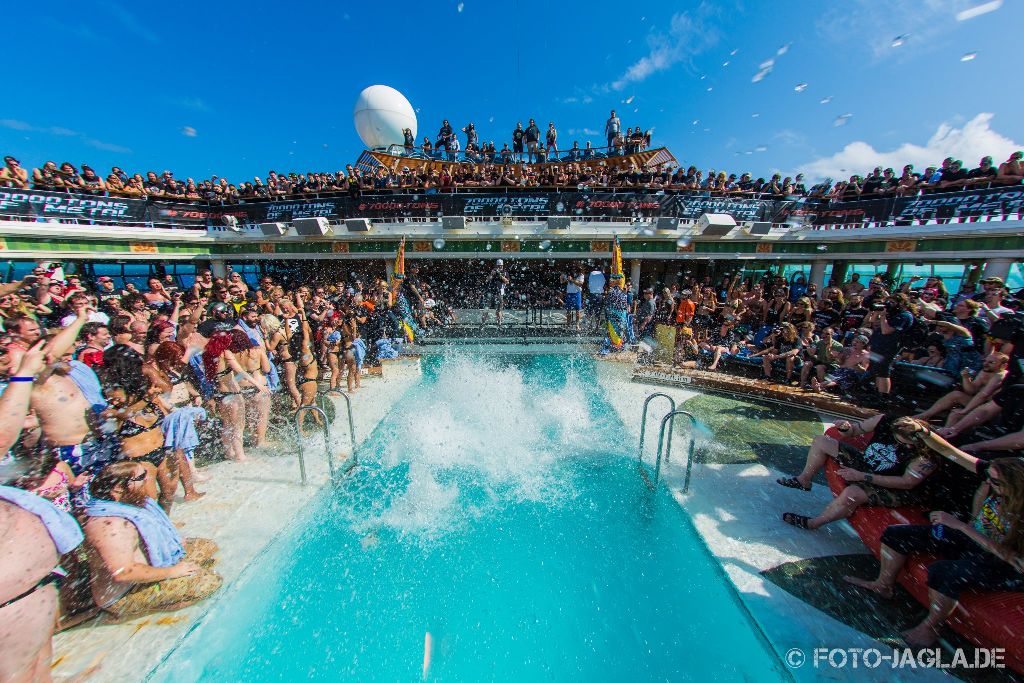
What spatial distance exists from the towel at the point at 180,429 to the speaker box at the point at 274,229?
15.9 m

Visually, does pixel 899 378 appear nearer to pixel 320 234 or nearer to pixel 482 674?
pixel 482 674

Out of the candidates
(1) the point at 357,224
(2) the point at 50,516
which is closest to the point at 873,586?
(2) the point at 50,516

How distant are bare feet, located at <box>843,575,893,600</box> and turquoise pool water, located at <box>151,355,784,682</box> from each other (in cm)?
104

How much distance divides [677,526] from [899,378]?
5505mm

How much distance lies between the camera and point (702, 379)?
8.05 meters

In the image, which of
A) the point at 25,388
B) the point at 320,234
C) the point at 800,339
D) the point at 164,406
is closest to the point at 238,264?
the point at 320,234

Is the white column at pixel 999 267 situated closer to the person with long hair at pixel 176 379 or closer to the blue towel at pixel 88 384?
the person with long hair at pixel 176 379

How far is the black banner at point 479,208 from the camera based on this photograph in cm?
1524

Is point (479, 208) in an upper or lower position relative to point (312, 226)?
upper

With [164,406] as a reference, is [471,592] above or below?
below

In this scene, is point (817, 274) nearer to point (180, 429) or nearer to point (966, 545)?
point (966, 545)

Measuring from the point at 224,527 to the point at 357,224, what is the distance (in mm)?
15076

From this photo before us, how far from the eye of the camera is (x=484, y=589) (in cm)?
338

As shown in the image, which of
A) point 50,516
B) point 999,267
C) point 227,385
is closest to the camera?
point 50,516
